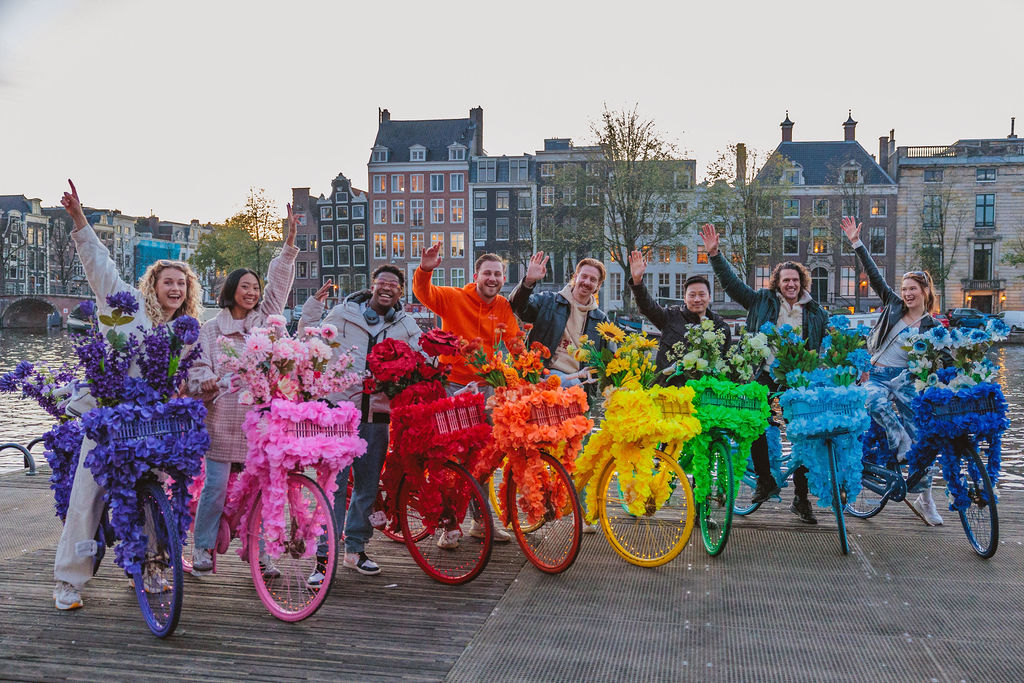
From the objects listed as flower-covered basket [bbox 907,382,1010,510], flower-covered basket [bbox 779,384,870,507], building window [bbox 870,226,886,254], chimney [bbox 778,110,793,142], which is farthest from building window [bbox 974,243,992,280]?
flower-covered basket [bbox 779,384,870,507]

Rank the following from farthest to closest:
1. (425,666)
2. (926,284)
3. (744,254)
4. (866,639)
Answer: (744,254)
(926,284)
(866,639)
(425,666)

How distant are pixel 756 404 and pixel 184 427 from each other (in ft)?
10.3

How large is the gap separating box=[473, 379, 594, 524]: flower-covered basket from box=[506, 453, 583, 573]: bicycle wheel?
0.05 ft

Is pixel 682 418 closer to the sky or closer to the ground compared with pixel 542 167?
closer to the ground

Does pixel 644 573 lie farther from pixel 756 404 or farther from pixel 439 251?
pixel 439 251

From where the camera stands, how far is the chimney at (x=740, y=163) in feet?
121

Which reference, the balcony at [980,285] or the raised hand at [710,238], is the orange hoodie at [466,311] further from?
the balcony at [980,285]

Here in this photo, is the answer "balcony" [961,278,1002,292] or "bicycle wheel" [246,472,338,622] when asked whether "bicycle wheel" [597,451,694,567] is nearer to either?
"bicycle wheel" [246,472,338,622]

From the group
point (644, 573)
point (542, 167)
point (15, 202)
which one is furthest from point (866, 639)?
point (15, 202)

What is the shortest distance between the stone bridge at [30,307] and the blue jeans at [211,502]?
193 ft

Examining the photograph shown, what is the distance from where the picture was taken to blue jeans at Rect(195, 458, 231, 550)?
14.1 ft

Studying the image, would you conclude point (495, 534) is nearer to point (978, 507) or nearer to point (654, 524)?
point (654, 524)

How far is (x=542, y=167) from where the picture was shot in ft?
163

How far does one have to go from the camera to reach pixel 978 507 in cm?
469
